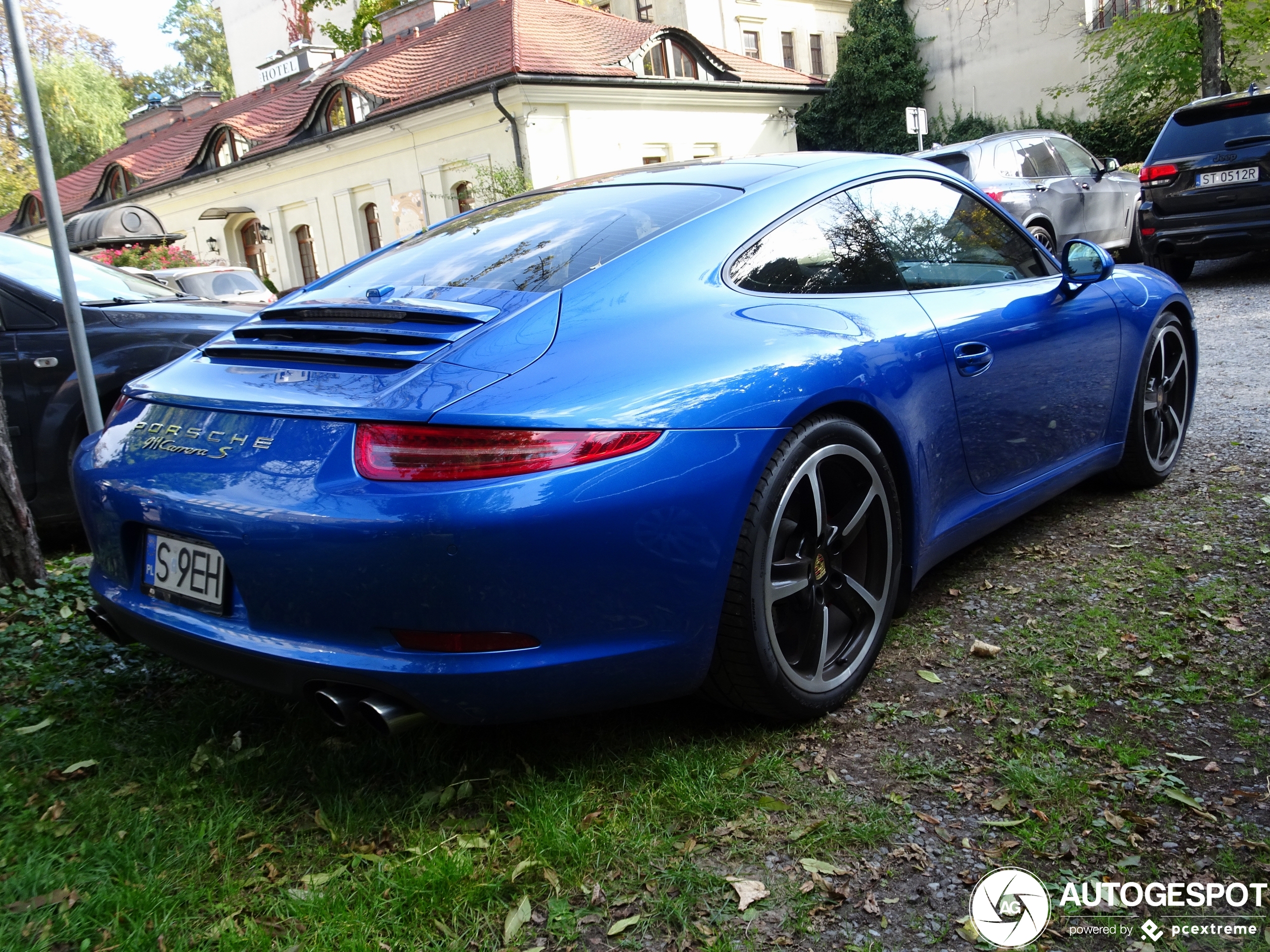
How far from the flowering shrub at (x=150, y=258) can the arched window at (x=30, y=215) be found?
812 inches

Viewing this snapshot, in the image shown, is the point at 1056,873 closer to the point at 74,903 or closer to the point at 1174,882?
the point at 1174,882

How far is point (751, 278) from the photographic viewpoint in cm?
265

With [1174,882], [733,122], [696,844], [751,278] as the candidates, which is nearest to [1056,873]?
[1174,882]

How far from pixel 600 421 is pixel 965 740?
120cm

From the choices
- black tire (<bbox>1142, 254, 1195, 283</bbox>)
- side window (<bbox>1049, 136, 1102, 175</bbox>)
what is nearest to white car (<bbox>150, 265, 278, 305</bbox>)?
side window (<bbox>1049, 136, 1102, 175</bbox>)

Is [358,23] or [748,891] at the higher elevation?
[358,23]

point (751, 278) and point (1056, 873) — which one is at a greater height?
point (751, 278)

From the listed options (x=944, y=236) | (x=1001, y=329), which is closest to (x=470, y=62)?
(x=944, y=236)

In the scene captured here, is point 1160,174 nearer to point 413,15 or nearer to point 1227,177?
point 1227,177

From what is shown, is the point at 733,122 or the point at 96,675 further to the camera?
the point at 733,122

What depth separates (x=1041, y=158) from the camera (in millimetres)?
10430

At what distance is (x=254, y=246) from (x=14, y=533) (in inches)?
1246

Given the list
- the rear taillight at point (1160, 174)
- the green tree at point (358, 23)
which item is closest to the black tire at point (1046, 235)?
the rear taillight at point (1160, 174)

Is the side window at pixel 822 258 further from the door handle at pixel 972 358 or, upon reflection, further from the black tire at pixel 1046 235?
the black tire at pixel 1046 235
